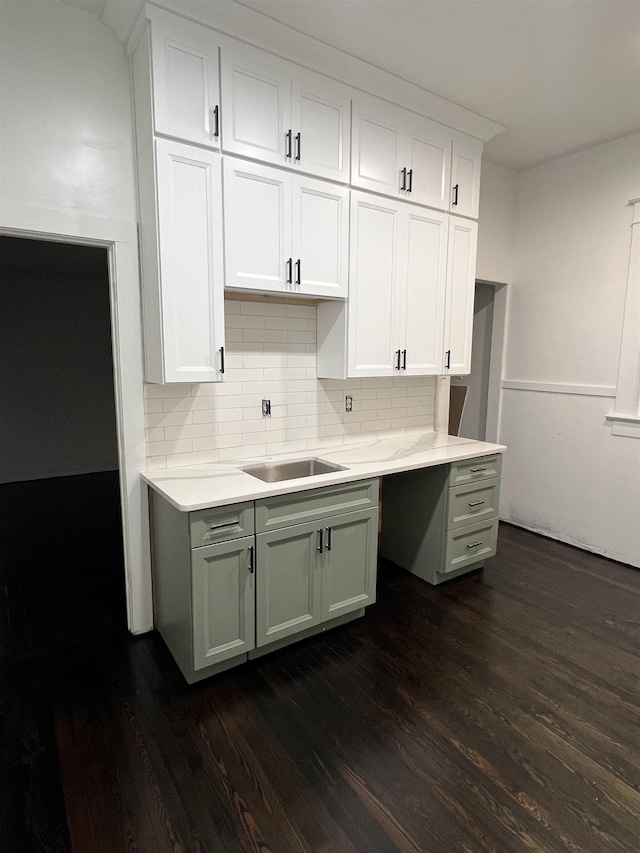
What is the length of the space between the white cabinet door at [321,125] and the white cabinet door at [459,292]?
94 cm

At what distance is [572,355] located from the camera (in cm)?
379

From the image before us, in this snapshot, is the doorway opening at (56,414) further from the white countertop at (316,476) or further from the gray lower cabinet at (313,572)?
the gray lower cabinet at (313,572)

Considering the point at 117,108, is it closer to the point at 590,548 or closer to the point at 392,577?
the point at 392,577

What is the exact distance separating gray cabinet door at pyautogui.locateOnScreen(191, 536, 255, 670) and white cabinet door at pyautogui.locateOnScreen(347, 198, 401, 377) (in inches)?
50.1

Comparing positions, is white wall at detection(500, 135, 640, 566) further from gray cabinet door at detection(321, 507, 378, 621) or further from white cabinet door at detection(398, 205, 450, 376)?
gray cabinet door at detection(321, 507, 378, 621)

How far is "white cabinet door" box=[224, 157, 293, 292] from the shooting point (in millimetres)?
2248

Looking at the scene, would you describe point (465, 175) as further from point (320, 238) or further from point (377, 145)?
point (320, 238)

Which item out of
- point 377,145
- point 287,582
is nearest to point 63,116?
point 377,145

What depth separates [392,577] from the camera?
3.29 meters

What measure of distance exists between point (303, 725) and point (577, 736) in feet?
3.66

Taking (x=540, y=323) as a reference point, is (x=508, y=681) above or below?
Answer: below

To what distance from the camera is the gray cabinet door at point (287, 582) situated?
7.36 ft

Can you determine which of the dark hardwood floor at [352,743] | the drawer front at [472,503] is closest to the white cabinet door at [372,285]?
the drawer front at [472,503]

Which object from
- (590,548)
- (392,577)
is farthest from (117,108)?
(590,548)
